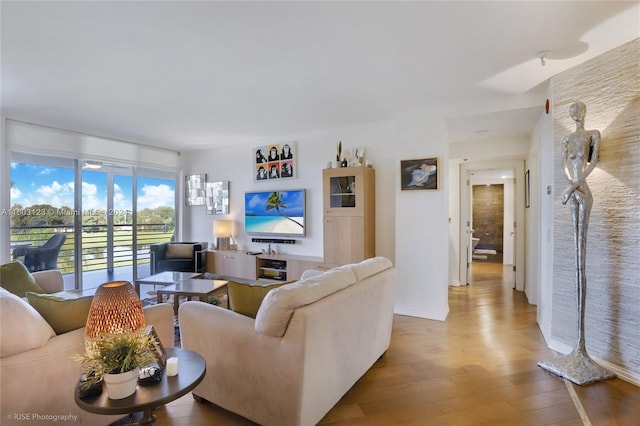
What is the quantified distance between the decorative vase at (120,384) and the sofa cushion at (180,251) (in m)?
4.30

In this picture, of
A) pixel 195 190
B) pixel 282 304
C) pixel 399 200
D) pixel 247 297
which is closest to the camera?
pixel 282 304

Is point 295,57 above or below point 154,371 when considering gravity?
above

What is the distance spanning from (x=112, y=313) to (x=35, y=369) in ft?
1.64

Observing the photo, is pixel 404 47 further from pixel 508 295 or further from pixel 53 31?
pixel 508 295

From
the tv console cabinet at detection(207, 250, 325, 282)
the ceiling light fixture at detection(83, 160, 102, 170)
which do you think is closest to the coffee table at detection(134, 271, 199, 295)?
the tv console cabinet at detection(207, 250, 325, 282)

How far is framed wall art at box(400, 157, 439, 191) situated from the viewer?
3.70 metres

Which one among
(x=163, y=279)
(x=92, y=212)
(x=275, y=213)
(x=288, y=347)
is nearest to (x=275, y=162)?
(x=275, y=213)

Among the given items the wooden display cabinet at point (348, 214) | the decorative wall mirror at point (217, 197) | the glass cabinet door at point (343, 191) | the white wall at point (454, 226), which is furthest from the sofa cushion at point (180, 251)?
the white wall at point (454, 226)

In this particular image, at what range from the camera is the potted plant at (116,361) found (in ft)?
4.12

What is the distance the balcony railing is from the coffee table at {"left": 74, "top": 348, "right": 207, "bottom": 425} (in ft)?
13.8

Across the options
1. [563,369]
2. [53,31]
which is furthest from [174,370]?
[563,369]

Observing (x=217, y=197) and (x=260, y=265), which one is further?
(x=217, y=197)

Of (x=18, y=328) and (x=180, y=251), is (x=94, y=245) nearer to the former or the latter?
(x=180, y=251)

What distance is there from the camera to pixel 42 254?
4395mm
